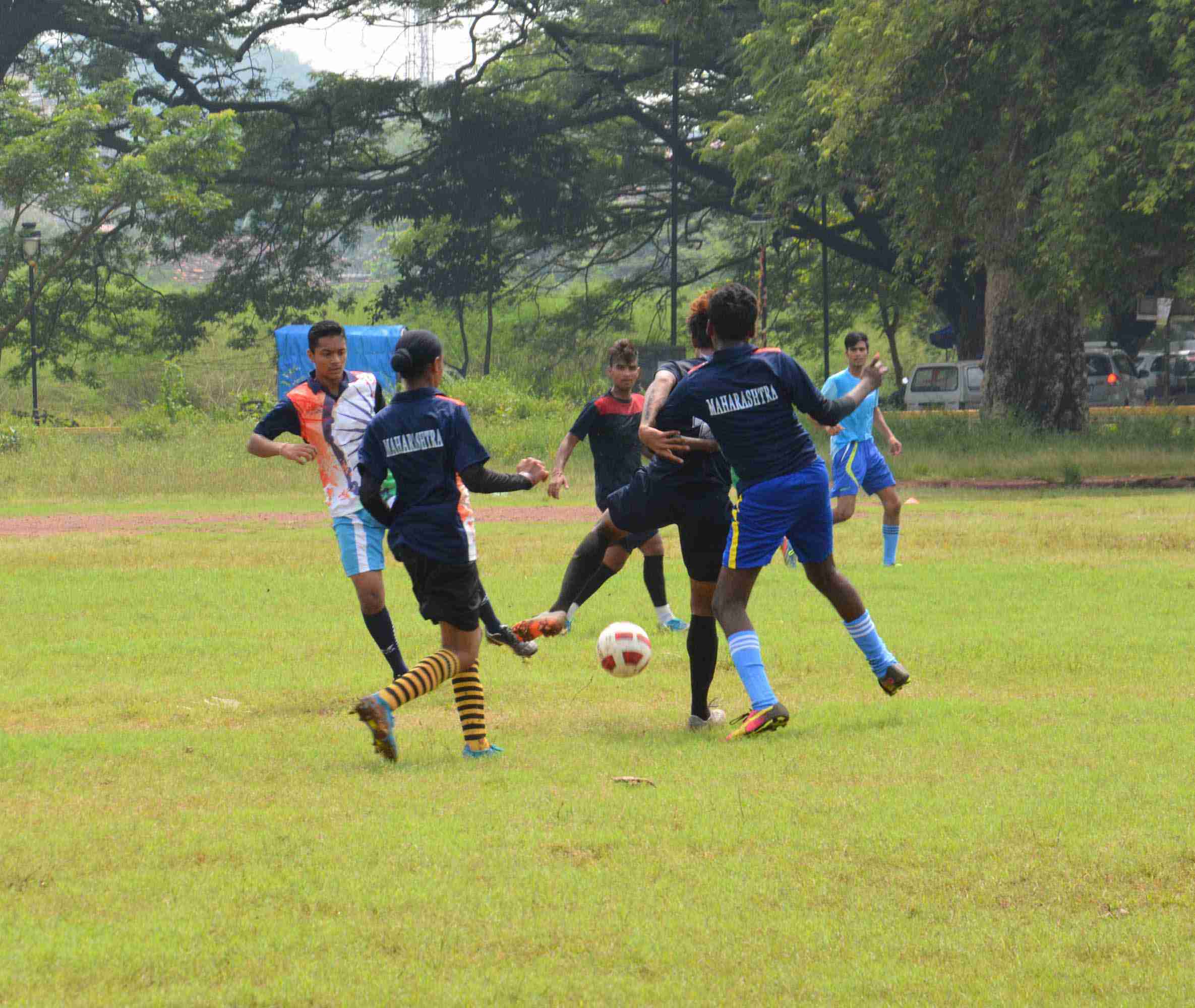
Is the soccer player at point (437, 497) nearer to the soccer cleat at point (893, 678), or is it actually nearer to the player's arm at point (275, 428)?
the player's arm at point (275, 428)

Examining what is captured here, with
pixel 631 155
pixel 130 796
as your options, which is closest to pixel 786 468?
pixel 130 796

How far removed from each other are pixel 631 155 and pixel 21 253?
17.1 meters

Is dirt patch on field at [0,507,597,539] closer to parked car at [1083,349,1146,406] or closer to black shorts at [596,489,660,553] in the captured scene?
black shorts at [596,489,660,553]

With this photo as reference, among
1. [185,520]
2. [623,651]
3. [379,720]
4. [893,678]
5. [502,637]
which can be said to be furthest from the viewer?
[185,520]

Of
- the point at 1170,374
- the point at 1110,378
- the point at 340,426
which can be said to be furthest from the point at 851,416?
the point at 1170,374

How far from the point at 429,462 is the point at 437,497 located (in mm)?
163

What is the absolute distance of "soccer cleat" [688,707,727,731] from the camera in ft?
24.9

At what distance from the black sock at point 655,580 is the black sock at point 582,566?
4.37ft

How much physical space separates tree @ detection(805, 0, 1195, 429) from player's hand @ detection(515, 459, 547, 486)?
59.0ft

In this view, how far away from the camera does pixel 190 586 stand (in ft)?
45.5

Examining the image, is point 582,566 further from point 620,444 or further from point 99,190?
point 99,190

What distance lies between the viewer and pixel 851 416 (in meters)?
13.6

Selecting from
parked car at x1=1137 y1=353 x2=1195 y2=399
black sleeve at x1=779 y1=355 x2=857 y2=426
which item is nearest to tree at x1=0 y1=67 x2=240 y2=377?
parked car at x1=1137 y1=353 x2=1195 y2=399

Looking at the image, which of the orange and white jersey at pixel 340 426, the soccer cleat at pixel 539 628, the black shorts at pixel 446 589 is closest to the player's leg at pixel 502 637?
the soccer cleat at pixel 539 628
